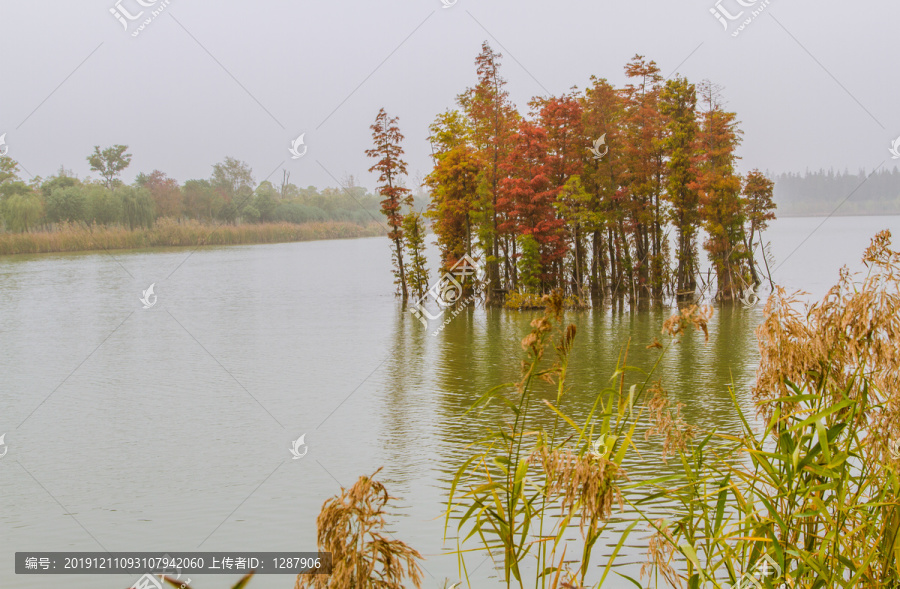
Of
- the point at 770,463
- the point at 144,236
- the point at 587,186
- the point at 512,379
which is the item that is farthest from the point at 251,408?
the point at 144,236

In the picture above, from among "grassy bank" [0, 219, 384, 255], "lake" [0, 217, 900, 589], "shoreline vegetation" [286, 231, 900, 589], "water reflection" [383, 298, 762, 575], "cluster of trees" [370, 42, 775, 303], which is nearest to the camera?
"shoreline vegetation" [286, 231, 900, 589]

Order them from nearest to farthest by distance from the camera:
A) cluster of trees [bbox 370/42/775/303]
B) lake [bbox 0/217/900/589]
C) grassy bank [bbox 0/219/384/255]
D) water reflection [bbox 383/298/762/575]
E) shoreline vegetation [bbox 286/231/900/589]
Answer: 1. shoreline vegetation [bbox 286/231/900/589]
2. lake [bbox 0/217/900/589]
3. water reflection [bbox 383/298/762/575]
4. cluster of trees [bbox 370/42/775/303]
5. grassy bank [bbox 0/219/384/255]

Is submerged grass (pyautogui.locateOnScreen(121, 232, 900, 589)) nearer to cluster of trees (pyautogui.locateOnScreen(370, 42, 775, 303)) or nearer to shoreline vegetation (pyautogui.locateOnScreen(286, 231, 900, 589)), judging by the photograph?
shoreline vegetation (pyautogui.locateOnScreen(286, 231, 900, 589))

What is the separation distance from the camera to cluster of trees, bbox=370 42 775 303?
2136 centimetres

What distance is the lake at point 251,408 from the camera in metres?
6.30

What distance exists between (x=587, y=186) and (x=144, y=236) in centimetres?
3147

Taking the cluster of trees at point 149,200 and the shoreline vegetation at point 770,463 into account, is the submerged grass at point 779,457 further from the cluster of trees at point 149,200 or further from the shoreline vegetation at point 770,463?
the cluster of trees at point 149,200

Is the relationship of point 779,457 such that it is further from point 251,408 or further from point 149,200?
point 149,200

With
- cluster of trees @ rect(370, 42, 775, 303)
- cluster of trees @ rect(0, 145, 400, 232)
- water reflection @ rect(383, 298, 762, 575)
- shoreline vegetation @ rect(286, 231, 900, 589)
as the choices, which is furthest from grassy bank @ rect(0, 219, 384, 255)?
shoreline vegetation @ rect(286, 231, 900, 589)

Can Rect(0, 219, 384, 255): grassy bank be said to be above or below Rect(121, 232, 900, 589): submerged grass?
above

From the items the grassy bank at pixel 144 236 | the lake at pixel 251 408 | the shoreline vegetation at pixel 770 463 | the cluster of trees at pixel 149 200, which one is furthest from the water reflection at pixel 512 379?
the grassy bank at pixel 144 236

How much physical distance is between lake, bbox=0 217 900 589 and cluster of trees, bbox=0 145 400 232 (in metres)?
15.8

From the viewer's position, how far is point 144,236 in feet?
151

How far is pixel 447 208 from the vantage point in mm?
22047
